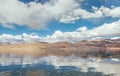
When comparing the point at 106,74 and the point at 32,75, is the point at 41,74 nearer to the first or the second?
the point at 32,75

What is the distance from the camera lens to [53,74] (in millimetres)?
43062

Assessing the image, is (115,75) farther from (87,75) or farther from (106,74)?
(87,75)

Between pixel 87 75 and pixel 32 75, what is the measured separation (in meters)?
8.38

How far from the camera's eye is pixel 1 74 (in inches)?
1725

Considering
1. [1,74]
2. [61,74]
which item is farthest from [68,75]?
[1,74]

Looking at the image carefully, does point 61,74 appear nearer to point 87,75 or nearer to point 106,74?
point 87,75

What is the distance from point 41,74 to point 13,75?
443 cm

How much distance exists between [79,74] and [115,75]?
217 inches

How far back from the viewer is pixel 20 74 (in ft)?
140

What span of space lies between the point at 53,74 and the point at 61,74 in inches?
49.7

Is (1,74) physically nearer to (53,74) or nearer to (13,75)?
(13,75)

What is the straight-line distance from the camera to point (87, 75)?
1626 inches

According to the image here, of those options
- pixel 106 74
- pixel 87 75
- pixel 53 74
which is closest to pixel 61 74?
pixel 53 74

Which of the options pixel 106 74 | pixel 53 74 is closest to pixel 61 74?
pixel 53 74
